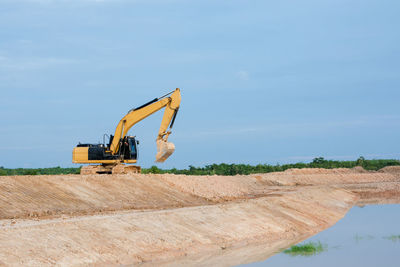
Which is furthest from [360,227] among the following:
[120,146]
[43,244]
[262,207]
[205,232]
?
[43,244]

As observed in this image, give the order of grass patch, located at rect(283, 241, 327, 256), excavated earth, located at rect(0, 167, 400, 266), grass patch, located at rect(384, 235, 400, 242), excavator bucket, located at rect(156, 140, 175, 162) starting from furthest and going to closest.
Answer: excavator bucket, located at rect(156, 140, 175, 162) → grass patch, located at rect(384, 235, 400, 242) → grass patch, located at rect(283, 241, 327, 256) → excavated earth, located at rect(0, 167, 400, 266)

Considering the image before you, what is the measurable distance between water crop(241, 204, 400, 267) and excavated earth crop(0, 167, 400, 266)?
41.2 inches

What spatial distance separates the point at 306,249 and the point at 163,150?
46.2ft

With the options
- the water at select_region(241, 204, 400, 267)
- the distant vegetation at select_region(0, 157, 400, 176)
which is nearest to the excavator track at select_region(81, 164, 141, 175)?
the water at select_region(241, 204, 400, 267)

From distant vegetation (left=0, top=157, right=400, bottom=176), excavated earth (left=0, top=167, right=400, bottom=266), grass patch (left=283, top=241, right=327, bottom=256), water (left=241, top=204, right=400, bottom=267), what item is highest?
distant vegetation (left=0, top=157, right=400, bottom=176)

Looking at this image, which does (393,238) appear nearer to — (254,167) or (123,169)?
(123,169)

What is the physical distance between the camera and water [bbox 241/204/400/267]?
20078mm

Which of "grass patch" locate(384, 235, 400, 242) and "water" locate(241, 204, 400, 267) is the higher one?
"water" locate(241, 204, 400, 267)

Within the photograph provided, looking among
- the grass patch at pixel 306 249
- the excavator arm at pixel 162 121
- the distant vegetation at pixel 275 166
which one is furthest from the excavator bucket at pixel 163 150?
the distant vegetation at pixel 275 166

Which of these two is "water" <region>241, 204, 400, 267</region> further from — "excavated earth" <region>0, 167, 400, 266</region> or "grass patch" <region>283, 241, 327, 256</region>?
"excavated earth" <region>0, 167, 400, 266</region>

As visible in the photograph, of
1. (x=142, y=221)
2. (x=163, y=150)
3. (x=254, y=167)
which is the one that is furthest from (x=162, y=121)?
(x=254, y=167)

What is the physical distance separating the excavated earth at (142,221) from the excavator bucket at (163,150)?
220 centimetres

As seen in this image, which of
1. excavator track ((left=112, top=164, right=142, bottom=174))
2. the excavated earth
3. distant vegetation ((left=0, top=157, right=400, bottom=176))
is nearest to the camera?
the excavated earth

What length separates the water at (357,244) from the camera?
65.9 feet
